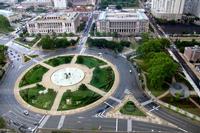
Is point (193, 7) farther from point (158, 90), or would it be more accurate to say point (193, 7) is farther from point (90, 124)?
point (90, 124)

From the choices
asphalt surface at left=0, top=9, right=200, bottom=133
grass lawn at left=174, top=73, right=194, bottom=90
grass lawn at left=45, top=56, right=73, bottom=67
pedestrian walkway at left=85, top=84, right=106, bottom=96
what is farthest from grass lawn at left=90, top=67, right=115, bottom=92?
grass lawn at left=174, top=73, right=194, bottom=90

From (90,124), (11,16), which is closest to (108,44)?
(90,124)

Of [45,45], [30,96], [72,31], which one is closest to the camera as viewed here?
[30,96]

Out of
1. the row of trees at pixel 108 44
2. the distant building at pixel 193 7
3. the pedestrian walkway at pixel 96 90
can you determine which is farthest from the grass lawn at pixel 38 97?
the distant building at pixel 193 7

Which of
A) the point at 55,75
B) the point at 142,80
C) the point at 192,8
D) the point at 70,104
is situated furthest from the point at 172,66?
the point at 192,8

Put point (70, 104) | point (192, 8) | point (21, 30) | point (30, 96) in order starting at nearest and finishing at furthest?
point (70, 104) → point (30, 96) → point (21, 30) → point (192, 8)

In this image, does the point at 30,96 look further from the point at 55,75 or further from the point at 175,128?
the point at 175,128

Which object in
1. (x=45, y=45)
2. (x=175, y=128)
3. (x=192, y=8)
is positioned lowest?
(x=175, y=128)
